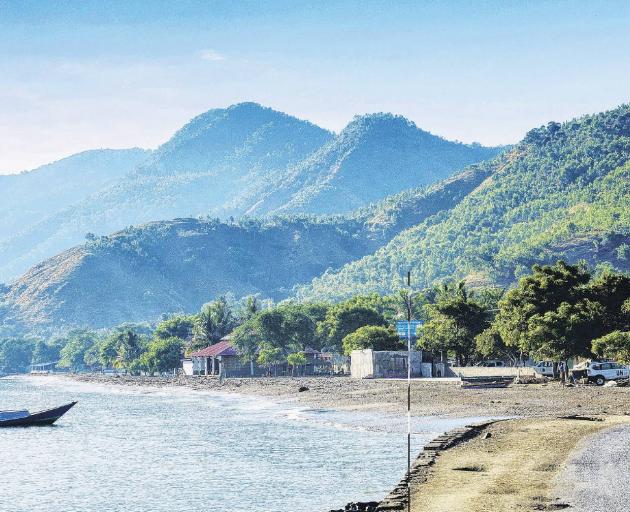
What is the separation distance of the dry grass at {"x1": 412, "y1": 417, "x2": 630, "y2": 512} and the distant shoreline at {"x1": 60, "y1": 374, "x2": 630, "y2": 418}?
39.5ft

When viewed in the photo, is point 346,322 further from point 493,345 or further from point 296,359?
point 493,345

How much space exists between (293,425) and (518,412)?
1817cm

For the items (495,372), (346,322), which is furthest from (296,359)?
(495,372)

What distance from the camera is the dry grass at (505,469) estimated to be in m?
34.0

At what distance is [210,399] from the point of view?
130 m

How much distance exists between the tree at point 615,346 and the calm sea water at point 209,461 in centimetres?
2219

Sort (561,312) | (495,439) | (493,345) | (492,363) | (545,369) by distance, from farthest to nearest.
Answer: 1. (492,363)
2. (493,345)
3. (545,369)
4. (561,312)
5. (495,439)

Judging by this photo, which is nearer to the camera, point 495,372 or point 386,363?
point 495,372

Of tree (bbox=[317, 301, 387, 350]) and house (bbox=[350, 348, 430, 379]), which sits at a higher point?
tree (bbox=[317, 301, 387, 350])

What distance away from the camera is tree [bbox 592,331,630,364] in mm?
86438

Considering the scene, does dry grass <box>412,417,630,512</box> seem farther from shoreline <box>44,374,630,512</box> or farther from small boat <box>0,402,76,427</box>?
small boat <box>0,402,76,427</box>

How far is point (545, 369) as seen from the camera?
115562 mm

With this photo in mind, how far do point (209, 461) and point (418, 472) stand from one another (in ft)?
68.8

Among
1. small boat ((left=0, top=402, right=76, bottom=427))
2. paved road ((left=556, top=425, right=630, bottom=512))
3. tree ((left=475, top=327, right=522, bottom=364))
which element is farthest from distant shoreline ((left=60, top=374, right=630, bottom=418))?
small boat ((left=0, top=402, right=76, bottom=427))
